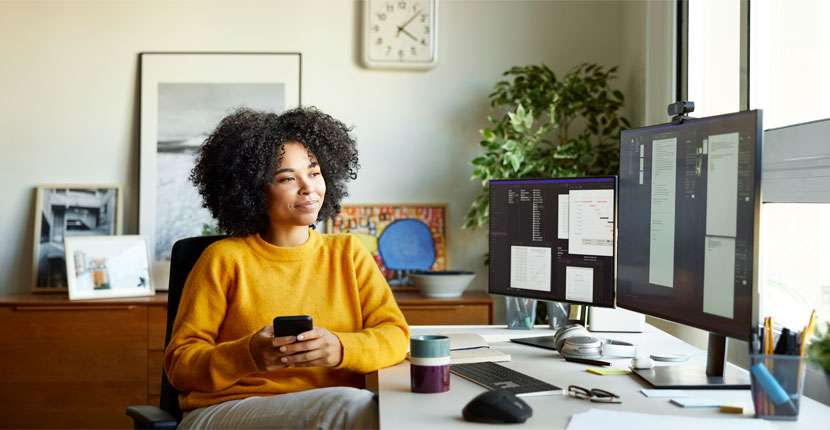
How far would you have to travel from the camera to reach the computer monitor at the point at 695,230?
1384 millimetres

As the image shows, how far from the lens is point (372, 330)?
1.74 metres

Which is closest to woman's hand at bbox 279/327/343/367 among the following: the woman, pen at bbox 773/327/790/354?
the woman

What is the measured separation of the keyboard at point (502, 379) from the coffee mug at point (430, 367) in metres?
0.10

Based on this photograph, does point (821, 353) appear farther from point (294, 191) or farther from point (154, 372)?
point (154, 372)

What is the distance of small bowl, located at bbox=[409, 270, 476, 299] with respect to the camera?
3332mm

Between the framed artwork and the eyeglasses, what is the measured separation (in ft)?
7.24

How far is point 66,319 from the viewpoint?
3.19m

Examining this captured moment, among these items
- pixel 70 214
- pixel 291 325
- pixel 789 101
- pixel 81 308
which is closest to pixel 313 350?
pixel 291 325

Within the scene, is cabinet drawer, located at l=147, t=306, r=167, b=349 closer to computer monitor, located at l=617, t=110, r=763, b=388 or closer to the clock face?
the clock face

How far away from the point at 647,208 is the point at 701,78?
53.5 inches

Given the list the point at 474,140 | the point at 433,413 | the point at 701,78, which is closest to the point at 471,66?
the point at 474,140

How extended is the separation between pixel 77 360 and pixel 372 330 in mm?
1968

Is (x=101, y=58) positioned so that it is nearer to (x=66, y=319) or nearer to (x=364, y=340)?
(x=66, y=319)

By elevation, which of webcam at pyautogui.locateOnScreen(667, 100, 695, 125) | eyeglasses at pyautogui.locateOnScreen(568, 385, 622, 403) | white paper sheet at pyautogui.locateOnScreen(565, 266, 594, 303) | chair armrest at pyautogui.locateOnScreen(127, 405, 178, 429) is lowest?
chair armrest at pyautogui.locateOnScreen(127, 405, 178, 429)
